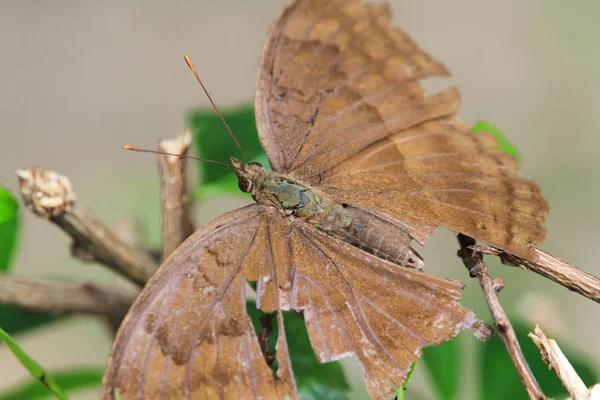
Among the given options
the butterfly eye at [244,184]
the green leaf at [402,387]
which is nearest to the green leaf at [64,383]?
the butterfly eye at [244,184]

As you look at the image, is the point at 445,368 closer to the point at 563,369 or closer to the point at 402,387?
the point at 402,387

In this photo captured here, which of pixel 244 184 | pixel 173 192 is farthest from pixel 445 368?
pixel 173 192

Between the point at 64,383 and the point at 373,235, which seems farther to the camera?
the point at 64,383

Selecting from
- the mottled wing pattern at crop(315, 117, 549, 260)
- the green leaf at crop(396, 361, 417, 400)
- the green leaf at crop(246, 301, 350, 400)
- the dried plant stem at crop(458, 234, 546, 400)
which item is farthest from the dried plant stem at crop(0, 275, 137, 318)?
the dried plant stem at crop(458, 234, 546, 400)

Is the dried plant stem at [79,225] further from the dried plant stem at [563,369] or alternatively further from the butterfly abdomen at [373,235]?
the dried plant stem at [563,369]

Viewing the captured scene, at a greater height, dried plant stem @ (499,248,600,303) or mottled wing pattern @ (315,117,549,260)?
mottled wing pattern @ (315,117,549,260)

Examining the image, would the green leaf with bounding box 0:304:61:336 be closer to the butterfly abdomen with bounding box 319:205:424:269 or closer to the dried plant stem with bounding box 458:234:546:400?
the butterfly abdomen with bounding box 319:205:424:269
